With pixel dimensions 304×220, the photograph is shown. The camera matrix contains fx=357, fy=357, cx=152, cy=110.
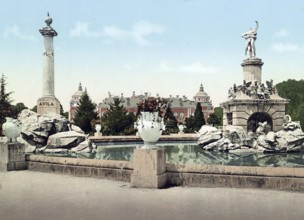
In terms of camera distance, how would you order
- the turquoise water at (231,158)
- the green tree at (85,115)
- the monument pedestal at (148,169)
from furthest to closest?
the green tree at (85,115) < the turquoise water at (231,158) < the monument pedestal at (148,169)

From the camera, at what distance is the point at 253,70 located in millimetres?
23766

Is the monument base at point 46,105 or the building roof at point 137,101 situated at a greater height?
the building roof at point 137,101

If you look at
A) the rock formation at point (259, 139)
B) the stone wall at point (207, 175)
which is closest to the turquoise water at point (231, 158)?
the rock formation at point (259, 139)

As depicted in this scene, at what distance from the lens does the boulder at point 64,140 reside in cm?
2112

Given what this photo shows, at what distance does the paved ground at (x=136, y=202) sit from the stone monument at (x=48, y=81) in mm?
→ 36209

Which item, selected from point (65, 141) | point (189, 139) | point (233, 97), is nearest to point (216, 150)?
point (233, 97)

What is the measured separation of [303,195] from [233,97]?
14.9 metres

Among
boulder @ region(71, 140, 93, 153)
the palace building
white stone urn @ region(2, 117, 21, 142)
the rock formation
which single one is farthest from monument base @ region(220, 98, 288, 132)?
the palace building

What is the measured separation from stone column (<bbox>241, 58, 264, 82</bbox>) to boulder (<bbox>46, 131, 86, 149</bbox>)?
38.1ft

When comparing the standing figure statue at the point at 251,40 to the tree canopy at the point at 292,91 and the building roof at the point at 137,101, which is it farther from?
the building roof at the point at 137,101

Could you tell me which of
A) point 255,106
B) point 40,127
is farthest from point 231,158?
point 40,127

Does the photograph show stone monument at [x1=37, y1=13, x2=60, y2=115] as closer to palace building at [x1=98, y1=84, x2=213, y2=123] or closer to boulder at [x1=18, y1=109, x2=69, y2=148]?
boulder at [x1=18, y1=109, x2=69, y2=148]

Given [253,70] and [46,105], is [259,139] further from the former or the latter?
[46,105]

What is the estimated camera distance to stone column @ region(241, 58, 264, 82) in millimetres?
23688
